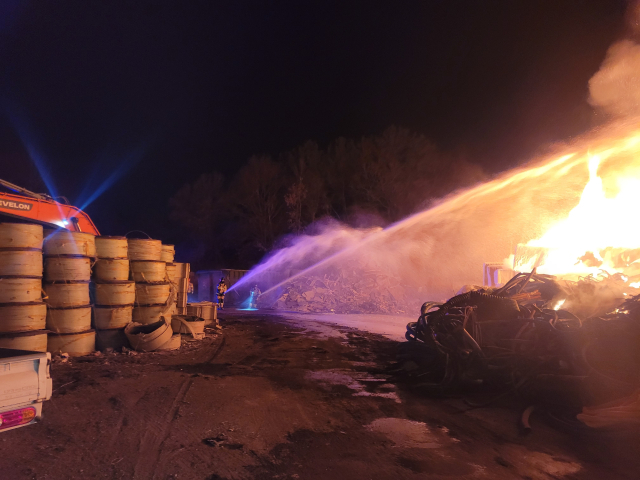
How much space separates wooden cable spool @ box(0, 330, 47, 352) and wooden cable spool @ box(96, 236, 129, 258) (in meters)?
1.94

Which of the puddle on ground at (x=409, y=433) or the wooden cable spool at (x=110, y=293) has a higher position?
the wooden cable spool at (x=110, y=293)

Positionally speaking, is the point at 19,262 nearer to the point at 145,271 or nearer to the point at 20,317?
the point at 20,317

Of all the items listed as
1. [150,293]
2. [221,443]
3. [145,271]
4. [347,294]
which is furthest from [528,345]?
[347,294]

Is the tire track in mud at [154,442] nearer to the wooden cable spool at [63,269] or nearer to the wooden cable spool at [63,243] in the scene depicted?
the wooden cable spool at [63,269]

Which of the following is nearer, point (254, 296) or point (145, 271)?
point (145, 271)

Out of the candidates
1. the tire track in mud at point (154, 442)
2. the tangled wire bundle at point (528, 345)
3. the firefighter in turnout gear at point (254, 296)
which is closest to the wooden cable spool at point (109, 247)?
the tire track in mud at point (154, 442)

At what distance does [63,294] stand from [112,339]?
142 centimetres

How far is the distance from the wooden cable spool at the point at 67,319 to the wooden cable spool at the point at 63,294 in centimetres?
10

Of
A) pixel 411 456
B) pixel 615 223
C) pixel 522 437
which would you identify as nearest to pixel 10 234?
pixel 411 456

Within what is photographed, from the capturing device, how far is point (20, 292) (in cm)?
733

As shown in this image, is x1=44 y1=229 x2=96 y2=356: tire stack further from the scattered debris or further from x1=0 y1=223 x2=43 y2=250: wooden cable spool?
the scattered debris

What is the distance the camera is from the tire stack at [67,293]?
795 cm

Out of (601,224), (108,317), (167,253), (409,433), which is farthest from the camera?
(601,224)

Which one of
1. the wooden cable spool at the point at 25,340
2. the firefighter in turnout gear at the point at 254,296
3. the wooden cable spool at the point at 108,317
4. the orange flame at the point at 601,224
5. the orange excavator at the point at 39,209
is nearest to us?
the wooden cable spool at the point at 25,340
